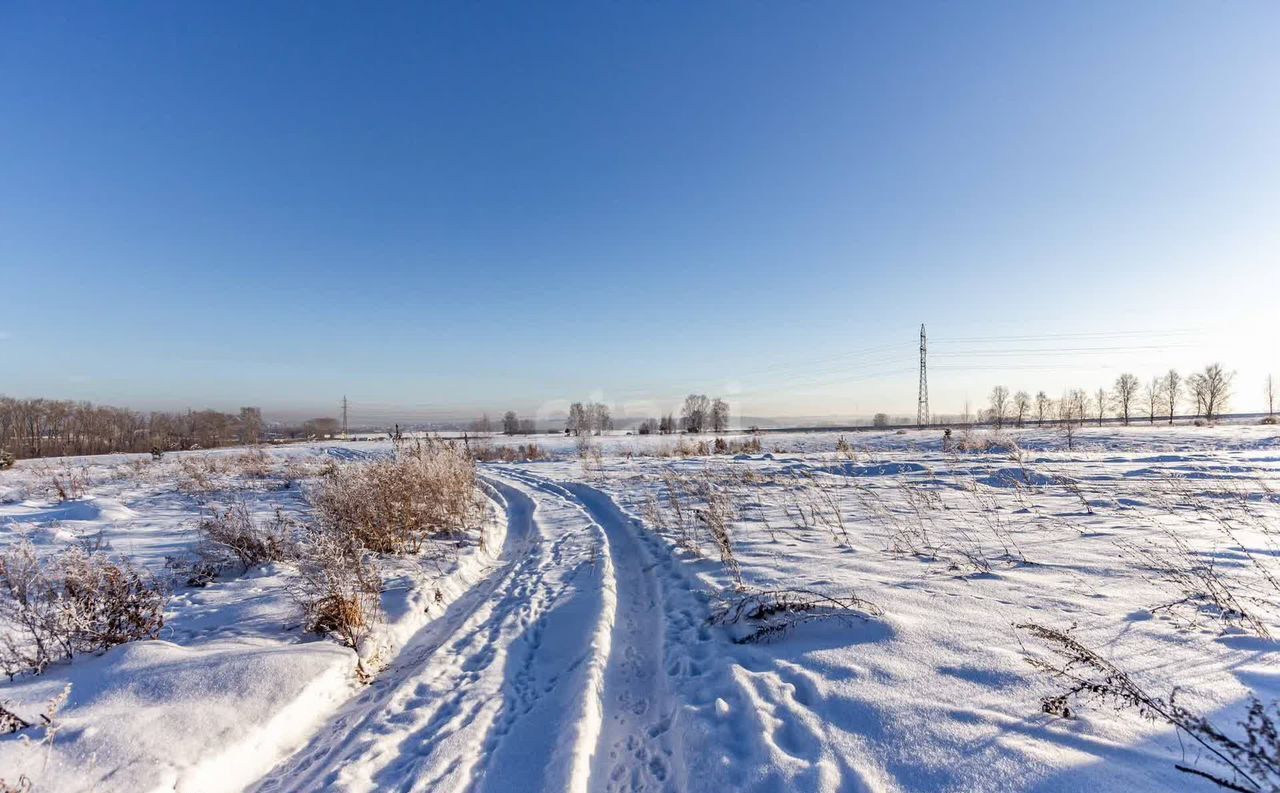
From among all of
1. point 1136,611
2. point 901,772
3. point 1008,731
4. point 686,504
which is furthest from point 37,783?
point 686,504

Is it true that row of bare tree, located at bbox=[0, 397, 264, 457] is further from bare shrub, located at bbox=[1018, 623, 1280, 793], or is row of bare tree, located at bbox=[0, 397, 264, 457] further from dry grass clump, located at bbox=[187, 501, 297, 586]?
bare shrub, located at bbox=[1018, 623, 1280, 793]

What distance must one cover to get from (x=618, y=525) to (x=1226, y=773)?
29.6 feet

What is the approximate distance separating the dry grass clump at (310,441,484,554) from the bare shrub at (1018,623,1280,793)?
687 cm

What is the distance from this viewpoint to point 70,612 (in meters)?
3.80

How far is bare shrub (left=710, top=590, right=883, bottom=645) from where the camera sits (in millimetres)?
4512

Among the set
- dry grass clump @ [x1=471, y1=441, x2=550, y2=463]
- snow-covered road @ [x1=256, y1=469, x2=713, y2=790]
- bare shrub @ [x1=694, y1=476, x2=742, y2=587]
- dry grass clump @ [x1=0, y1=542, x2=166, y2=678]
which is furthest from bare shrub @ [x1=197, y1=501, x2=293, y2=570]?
dry grass clump @ [x1=471, y1=441, x2=550, y2=463]

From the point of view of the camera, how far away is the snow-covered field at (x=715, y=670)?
8.79 feet

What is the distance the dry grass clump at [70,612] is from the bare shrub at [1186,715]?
6924 millimetres

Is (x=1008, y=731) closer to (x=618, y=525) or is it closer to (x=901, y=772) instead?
(x=901, y=772)

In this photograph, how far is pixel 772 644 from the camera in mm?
4391

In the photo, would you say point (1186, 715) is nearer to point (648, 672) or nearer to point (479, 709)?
point (648, 672)

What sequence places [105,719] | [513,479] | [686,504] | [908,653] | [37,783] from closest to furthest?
[37,783] → [105,719] → [908,653] → [686,504] → [513,479]

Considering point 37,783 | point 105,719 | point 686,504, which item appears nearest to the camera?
point 37,783

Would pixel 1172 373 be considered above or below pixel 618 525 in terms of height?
above
